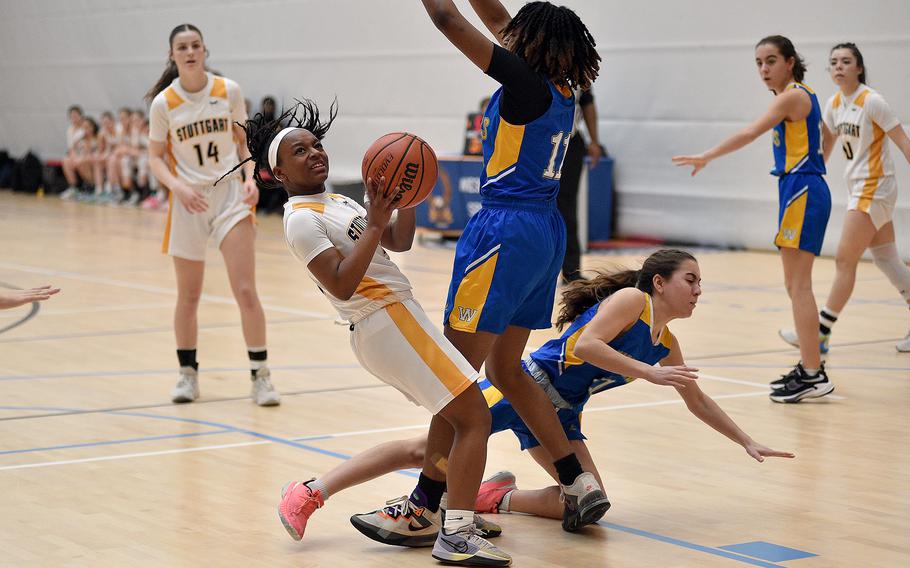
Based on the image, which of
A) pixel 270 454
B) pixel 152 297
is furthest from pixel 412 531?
pixel 152 297

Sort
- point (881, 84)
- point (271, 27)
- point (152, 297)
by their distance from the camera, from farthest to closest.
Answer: point (271, 27) < point (881, 84) < point (152, 297)

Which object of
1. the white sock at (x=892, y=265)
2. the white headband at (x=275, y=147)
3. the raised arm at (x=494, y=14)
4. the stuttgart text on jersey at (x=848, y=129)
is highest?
the raised arm at (x=494, y=14)

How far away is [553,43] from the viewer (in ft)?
12.2

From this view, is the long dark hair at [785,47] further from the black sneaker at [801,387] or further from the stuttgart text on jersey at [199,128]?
the stuttgart text on jersey at [199,128]

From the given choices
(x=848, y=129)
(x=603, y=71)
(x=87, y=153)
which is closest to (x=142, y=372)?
(x=848, y=129)

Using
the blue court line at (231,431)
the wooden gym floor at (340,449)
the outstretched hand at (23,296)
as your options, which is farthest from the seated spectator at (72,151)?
the outstretched hand at (23,296)

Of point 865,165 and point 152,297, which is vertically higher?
point 865,165

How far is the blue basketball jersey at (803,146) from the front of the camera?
6.26 metres

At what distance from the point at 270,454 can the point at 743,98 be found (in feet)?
29.8

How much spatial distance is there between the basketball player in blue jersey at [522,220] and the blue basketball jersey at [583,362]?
283 mm

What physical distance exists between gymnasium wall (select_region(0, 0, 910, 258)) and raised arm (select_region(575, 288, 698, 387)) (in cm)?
850

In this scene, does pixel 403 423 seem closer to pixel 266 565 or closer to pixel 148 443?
pixel 148 443

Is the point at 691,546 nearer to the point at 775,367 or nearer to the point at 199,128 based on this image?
the point at 775,367

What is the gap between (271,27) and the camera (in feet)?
60.1
